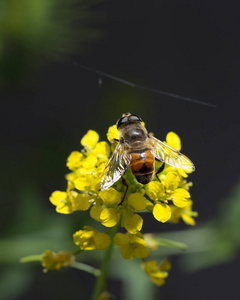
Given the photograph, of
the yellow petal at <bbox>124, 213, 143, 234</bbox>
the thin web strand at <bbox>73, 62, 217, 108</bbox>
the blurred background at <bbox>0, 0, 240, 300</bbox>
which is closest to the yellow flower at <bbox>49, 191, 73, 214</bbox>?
the yellow petal at <bbox>124, 213, 143, 234</bbox>

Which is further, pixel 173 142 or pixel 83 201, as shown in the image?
pixel 173 142

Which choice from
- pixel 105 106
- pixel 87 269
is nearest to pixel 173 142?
pixel 87 269

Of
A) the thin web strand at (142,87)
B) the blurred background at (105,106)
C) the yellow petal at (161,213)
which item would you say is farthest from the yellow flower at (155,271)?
the thin web strand at (142,87)

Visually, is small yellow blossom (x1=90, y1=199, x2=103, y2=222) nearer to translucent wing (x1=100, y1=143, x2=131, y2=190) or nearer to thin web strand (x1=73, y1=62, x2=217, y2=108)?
translucent wing (x1=100, y1=143, x2=131, y2=190)

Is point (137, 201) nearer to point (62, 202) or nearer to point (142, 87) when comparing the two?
point (62, 202)

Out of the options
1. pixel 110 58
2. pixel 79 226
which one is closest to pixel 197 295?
pixel 79 226

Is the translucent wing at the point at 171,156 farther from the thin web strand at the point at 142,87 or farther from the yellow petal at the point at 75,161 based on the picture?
the thin web strand at the point at 142,87

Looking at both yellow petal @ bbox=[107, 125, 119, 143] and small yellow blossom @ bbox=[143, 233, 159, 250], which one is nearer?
yellow petal @ bbox=[107, 125, 119, 143]
